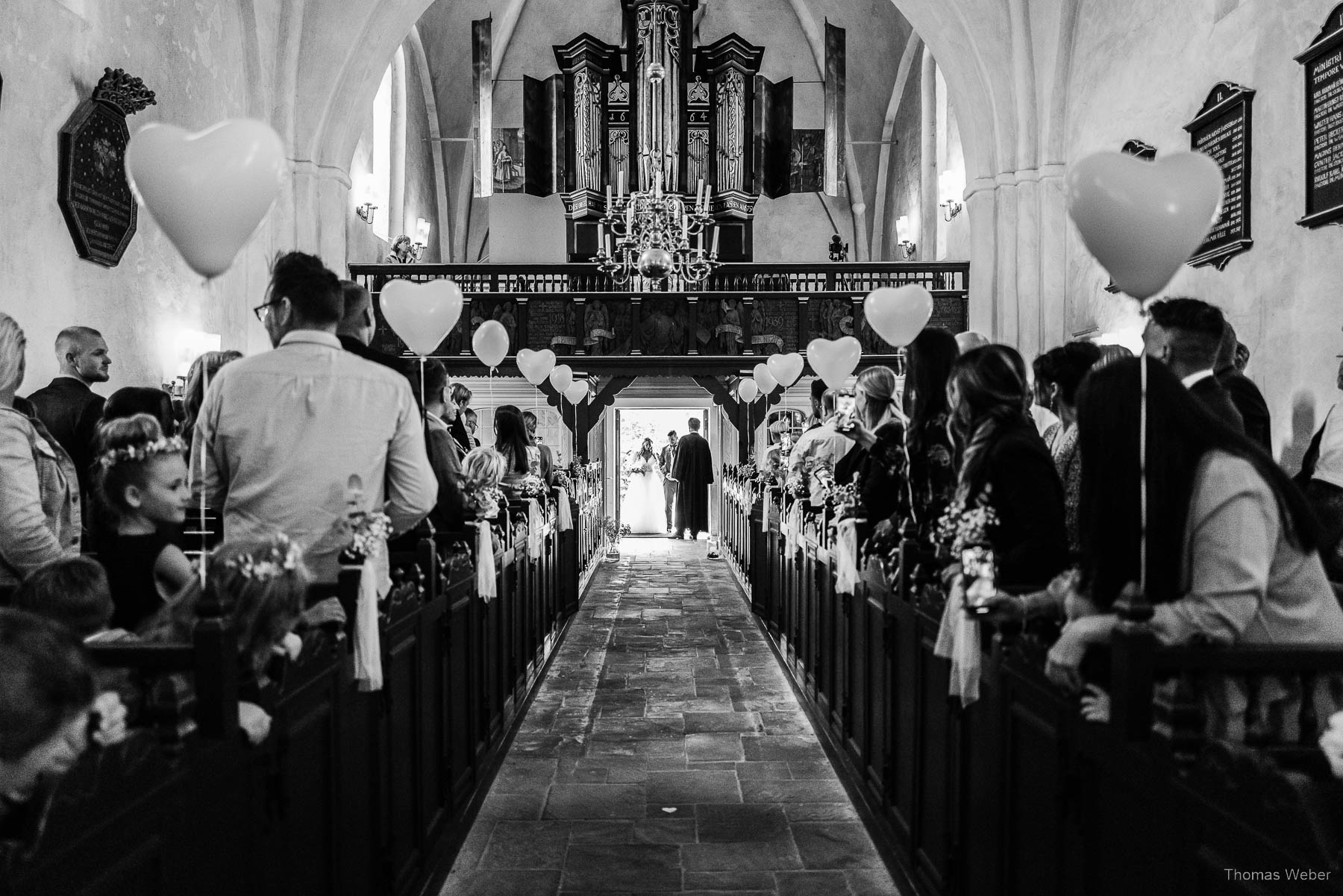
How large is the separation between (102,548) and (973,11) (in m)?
11.5

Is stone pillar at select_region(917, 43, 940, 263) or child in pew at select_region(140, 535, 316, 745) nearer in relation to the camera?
child in pew at select_region(140, 535, 316, 745)

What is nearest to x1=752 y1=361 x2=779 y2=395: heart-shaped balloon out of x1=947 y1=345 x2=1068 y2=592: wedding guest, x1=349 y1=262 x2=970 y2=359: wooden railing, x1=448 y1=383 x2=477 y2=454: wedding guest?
x1=349 y1=262 x2=970 y2=359: wooden railing

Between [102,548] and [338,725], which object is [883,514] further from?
[102,548]

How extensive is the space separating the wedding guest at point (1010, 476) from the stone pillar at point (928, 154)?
44.5ft

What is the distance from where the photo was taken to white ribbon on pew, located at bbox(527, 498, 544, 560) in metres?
6.60

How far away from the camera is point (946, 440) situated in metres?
3.76

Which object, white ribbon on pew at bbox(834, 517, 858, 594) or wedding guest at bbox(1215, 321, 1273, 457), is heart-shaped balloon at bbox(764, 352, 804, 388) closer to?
white ribbon on pew at bbox(834, 517, 858, 594)

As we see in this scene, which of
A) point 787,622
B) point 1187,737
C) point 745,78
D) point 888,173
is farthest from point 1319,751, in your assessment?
point 888,173

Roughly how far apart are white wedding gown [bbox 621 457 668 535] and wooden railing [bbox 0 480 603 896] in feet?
44.1

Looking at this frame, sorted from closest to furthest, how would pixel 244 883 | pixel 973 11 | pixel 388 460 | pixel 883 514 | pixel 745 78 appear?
1. pixel 244 883
2. pixel 388 460
3. pixel 883 514
4. pixel 973 11
5. pixel 745 78

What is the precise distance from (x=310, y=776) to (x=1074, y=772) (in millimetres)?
1687

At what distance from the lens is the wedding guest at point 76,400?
178 inches

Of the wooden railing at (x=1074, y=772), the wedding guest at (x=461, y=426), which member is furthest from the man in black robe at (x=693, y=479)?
the wooden railing at (x=1074, y=772)

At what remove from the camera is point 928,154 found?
16.2m
